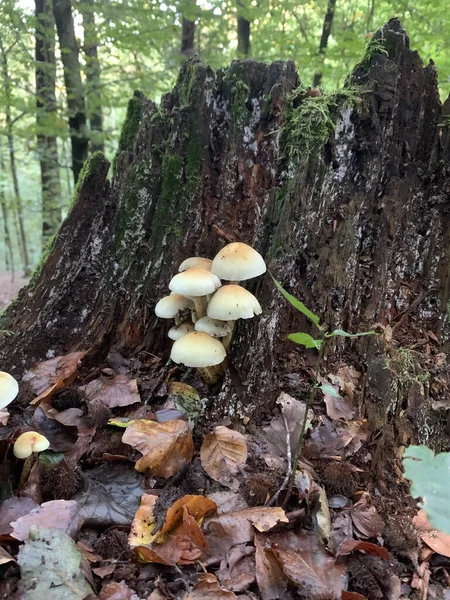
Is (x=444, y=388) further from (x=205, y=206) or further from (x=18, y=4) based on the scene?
(x=18, y=4)

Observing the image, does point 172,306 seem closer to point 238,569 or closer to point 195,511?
point 195,511

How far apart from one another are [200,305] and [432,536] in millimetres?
1882

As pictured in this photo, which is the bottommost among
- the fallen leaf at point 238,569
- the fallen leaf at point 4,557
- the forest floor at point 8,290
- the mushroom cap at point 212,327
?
the forest floor at point 8,290

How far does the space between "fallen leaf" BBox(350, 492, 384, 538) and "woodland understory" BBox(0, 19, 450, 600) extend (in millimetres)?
11

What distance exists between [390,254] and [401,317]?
50 cm

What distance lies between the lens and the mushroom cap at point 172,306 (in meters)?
2.92

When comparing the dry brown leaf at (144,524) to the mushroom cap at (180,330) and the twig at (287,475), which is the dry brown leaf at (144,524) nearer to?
the twig at (287,475)

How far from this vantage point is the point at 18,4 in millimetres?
7266

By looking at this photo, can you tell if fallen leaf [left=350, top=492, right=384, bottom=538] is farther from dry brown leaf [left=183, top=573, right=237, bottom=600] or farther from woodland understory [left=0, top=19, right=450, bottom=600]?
dry brown leaf [left=183, top=573, right=237, bottom=600]

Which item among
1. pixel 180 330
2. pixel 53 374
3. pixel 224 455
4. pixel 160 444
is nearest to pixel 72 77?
pixel 53 374

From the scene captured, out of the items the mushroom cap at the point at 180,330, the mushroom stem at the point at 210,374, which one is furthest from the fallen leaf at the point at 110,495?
the mushroom cap at the point at 180,330

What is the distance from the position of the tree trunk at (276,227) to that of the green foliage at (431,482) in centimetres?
62

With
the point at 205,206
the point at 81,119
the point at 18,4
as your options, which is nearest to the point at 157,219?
the point at 205,206

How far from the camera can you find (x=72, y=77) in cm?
784
